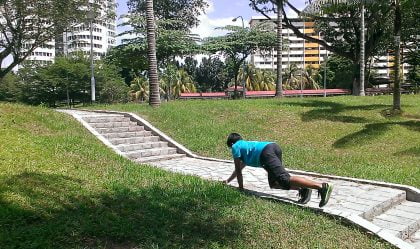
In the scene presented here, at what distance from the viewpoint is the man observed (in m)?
6.10

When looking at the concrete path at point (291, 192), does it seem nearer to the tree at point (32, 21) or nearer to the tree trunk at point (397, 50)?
the tree trunk at point (397, 50)

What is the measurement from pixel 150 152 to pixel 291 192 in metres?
4.86

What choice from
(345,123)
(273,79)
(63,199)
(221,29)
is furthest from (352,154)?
(273,79)

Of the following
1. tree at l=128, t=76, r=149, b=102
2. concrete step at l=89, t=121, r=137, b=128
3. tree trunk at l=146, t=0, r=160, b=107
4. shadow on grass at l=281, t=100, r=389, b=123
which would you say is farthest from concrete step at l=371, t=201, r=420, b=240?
tree at l=128, t=76, r=149, b=102

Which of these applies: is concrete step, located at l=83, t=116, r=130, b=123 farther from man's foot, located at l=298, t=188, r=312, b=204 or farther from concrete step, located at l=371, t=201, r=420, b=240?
concrete step, located at l=371, t=201, r=420, b=240

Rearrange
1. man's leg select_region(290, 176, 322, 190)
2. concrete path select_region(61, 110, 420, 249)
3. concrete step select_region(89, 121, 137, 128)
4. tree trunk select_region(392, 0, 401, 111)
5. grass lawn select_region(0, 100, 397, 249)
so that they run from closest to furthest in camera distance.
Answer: grass lawn select_region(0, 100, 397, 249), concrete path select_region(61, 110, 420, 249), man's leg select_region(290, 176, 322, 190), concrete step select_region(89, 121, 137, 128), tree trunk select_region(392, 0, 401, 111)

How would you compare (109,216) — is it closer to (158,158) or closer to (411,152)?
(158,158)

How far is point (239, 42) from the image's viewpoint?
103ft

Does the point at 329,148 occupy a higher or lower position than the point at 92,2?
lower

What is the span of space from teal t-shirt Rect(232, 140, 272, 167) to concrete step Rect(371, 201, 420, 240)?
75.1 inches

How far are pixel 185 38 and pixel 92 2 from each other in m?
8.64

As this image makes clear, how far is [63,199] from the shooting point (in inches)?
223

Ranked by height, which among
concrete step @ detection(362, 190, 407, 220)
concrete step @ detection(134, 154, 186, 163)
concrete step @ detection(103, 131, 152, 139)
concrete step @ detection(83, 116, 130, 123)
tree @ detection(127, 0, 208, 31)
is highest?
tree @ detection(127, 0, 208, 31)

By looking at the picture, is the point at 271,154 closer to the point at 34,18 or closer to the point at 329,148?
the point at 329,148
